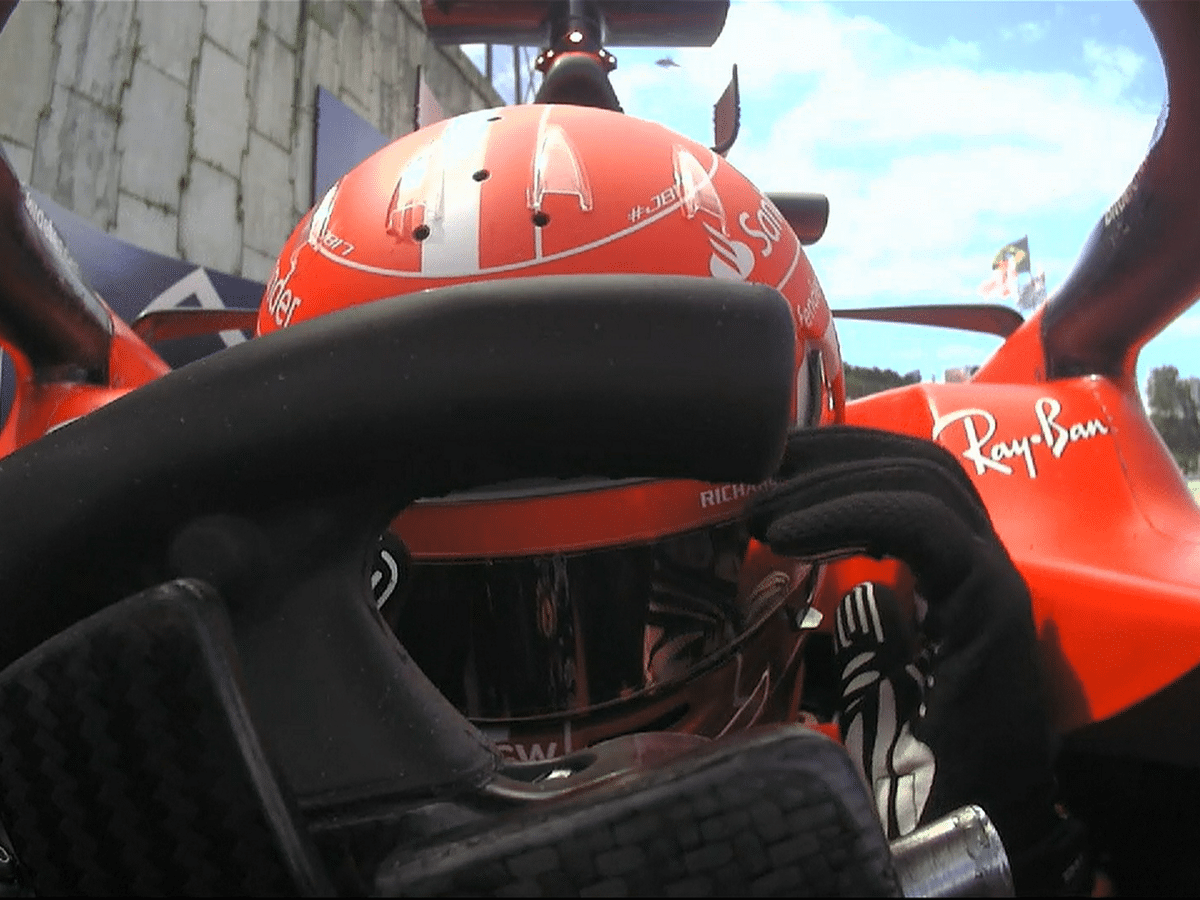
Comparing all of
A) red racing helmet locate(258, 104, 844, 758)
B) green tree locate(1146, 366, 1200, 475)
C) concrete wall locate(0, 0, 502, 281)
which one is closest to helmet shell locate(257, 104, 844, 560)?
red racing helmet locate(258, 104, 844, 758)

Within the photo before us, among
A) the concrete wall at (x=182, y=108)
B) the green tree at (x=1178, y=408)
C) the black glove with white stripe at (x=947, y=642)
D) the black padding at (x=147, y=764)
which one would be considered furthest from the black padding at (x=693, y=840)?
the green tree at (x=1178, y=408)

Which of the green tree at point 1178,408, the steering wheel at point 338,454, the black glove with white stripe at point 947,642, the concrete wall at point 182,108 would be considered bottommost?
the green tree at point 1178,408

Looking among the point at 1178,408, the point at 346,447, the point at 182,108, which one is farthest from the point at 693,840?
the point at 1178,408

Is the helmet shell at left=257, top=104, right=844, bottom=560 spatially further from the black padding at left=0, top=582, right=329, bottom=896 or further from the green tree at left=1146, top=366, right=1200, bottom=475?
the green tree at left=1146, top=366, right=1200, bottom=475

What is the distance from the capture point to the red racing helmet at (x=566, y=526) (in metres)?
0.59

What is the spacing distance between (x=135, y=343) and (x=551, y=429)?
34.8 inches

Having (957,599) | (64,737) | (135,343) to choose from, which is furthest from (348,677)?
(135,343)

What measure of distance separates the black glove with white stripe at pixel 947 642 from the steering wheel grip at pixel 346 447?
0.32 metres

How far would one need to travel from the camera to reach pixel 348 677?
0.26 metres

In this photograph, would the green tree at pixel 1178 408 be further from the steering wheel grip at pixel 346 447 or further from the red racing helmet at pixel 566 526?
the steering wheel grip at pixel 346 447

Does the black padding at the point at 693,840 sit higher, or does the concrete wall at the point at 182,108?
the concrete wall at the point at 182,108

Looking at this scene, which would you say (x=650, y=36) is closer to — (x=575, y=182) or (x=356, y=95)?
(x=575, y=182)

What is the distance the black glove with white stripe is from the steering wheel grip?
1.05 ft

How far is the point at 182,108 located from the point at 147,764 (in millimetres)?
2897
